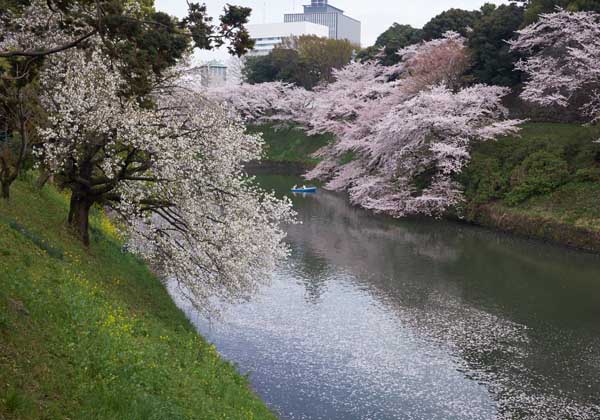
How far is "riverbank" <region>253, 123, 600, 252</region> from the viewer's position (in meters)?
33.7

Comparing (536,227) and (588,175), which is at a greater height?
(588,175)

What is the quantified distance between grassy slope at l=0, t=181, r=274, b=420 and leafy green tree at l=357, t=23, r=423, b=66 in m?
52.0

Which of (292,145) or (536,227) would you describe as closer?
(536,227)

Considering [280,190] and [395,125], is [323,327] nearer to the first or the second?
[395,125]

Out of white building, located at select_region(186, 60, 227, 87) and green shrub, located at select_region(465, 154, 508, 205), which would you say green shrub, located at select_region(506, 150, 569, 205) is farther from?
white building, located at select_region(186, 60, 227, 87)

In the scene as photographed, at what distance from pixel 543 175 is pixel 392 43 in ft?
108

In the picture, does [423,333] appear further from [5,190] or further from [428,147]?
[428,147]

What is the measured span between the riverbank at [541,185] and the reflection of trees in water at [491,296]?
5.34 feet

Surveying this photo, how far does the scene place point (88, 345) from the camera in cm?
1050

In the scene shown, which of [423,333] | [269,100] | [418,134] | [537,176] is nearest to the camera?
[423,333]

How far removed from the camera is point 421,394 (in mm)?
16438

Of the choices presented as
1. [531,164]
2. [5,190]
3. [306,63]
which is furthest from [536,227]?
[306,63]

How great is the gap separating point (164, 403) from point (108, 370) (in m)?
1.04

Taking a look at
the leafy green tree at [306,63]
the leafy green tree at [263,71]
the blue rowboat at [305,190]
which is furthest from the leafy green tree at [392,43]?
the blue rowboat at [305,190]
